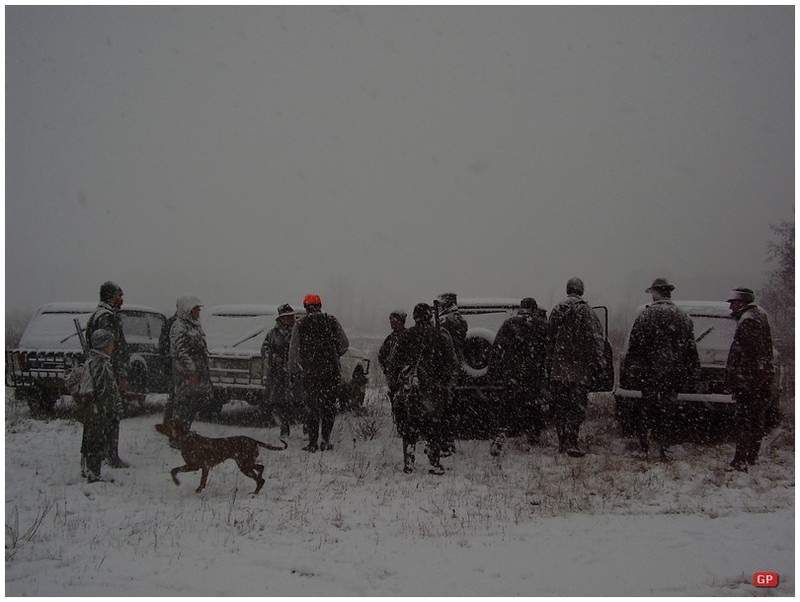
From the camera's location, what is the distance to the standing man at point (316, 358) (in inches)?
280

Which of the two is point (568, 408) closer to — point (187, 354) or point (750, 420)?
point (750, 420)

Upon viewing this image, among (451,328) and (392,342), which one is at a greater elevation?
(451,328)

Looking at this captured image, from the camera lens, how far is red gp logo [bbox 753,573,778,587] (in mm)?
3836

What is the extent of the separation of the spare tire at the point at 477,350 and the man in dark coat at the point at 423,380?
1278mm

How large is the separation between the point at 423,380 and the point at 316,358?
1.50 meters

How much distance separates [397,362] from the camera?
6371 mm

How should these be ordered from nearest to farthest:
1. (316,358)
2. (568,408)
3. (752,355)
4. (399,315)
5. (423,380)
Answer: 1. (752,355)
2. (423,380)
3. (399,315)
4. (568,408)
5. (316,358)

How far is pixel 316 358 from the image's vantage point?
7121mm

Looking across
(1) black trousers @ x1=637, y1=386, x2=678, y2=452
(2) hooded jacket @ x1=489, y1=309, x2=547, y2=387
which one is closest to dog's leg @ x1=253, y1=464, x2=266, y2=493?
(2) hooded jacket @ x1=489, y1=309, x2=547, y2=387

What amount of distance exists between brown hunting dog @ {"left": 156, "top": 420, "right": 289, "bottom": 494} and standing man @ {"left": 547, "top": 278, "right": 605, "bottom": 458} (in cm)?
337

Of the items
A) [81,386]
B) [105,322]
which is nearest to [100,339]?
[105,322]

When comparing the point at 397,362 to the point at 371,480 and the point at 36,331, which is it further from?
the point at 36,331

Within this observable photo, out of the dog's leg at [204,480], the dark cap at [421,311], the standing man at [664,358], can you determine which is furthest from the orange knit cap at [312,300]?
the standing man at [664,358]

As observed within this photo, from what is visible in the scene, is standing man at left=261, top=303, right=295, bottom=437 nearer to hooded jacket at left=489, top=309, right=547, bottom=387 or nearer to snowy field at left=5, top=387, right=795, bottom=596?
snowy field at left=5, top=387, right=795, bottom=596
